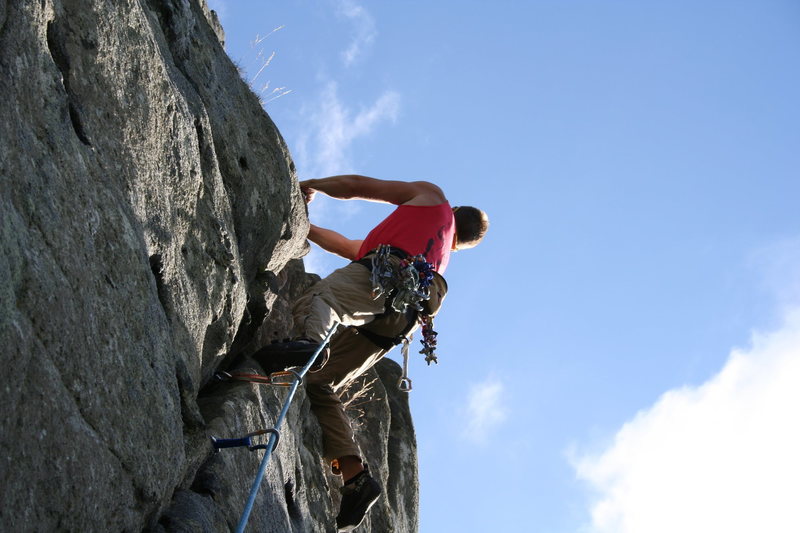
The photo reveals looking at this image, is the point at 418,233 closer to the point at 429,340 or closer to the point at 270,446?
the point at 429,340

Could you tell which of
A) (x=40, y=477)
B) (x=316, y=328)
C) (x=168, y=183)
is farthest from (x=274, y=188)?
(x=40, y=477)

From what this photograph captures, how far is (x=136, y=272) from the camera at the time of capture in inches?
165

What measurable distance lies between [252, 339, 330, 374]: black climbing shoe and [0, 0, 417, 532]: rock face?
22cm

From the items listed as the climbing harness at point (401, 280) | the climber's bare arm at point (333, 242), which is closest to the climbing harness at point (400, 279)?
the climbing harness at point (401, 280)

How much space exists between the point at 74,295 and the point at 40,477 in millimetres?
753

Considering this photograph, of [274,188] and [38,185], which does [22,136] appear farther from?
[274,188]

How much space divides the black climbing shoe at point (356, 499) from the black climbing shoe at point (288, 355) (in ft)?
3.44

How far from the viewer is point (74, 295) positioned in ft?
11.5

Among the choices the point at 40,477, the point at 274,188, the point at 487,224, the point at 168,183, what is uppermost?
the point at 487,224

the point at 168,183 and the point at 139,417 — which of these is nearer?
the point at 139,417

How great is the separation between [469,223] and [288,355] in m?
2.65

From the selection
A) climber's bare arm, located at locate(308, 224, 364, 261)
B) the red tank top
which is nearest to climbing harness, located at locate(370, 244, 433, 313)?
the red tank top

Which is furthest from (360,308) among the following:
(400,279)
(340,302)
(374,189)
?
(374,189)

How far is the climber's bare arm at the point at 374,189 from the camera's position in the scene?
7500 millimetres
